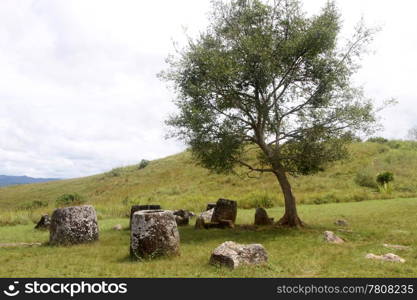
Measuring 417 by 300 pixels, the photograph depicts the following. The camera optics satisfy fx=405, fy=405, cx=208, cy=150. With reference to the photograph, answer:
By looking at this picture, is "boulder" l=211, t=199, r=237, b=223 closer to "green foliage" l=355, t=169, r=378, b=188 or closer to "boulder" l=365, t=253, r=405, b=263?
"boulder" l=365, t=253, r=405, b=263

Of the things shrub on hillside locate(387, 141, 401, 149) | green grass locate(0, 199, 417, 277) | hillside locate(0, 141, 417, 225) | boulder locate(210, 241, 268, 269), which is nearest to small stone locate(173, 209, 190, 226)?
green grass locate(0, 199, 417, 277)

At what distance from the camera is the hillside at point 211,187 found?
4003cm

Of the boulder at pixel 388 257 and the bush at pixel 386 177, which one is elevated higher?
the bush at pixel 386 177

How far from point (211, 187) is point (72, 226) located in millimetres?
44002

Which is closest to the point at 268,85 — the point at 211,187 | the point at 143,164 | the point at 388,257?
the point at 388,257

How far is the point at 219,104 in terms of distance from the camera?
23.8 m

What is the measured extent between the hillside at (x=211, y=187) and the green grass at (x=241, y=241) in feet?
28.2

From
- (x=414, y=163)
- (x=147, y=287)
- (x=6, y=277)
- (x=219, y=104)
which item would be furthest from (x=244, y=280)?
(x=414, y=163)

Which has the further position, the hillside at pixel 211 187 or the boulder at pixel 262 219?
the hillside at pixel 211 187

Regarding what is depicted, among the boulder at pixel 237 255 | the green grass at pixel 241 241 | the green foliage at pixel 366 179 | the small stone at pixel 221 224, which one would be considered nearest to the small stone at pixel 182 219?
the green grass at pixel 241 241

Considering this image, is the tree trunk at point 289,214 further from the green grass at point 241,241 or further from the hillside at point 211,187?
the hillside at point 211,187

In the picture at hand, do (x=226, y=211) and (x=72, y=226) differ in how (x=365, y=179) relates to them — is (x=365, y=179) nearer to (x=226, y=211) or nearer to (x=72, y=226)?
(x=226, y=211)

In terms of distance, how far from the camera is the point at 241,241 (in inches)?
764

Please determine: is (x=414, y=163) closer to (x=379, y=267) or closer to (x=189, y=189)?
(x=189, y=189)
